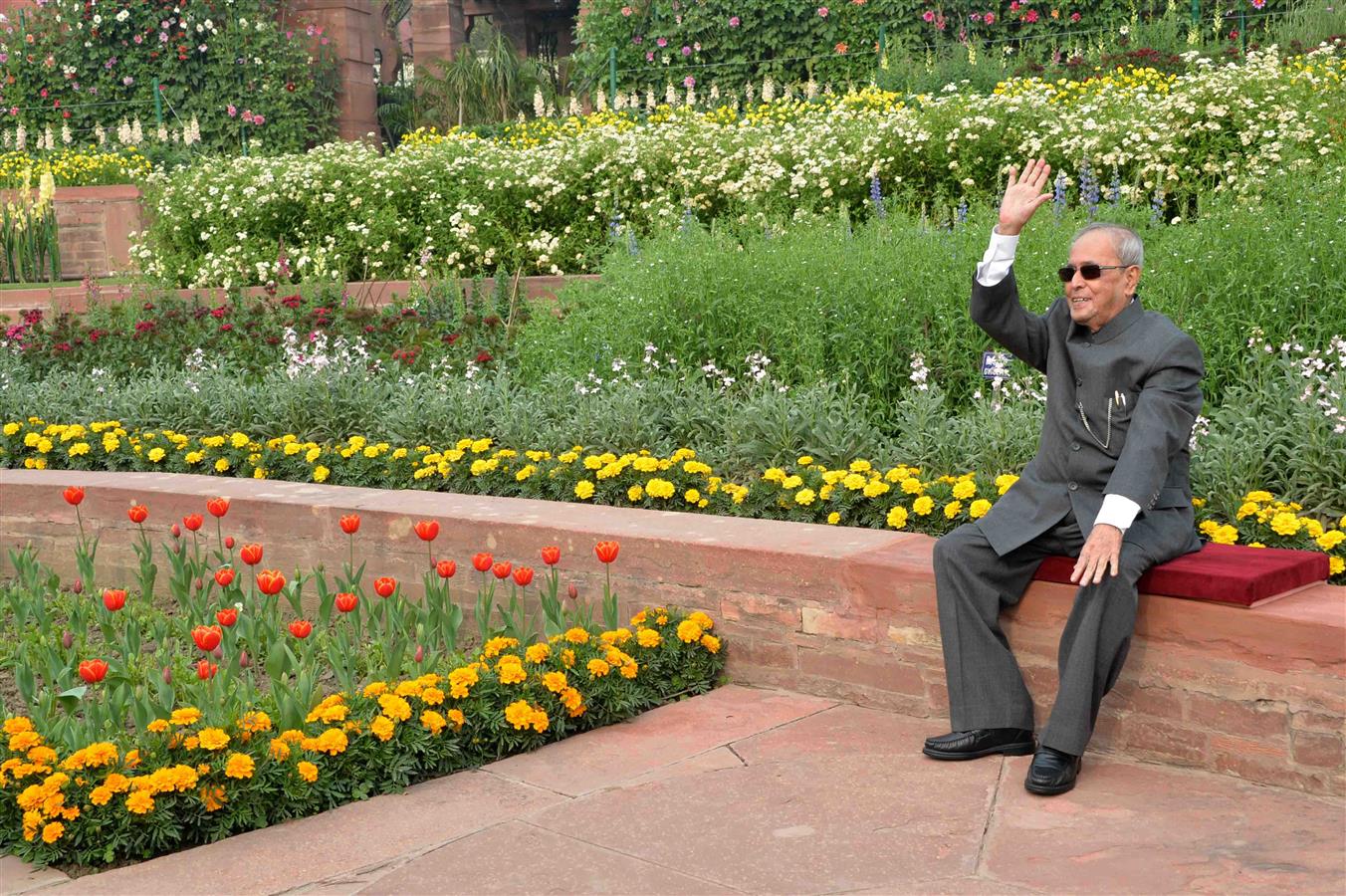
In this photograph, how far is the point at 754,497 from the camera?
17.2 feet

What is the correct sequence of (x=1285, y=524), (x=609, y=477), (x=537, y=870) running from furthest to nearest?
(x=609, y=477) → (x=1285, y=524) → (x=537, y=870)

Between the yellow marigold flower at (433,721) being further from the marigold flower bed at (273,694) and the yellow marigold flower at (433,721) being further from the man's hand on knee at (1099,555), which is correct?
the man's hand on knee at (1099,555)

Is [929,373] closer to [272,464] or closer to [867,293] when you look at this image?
[867,293]

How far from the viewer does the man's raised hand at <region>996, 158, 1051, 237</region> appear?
4020 mm

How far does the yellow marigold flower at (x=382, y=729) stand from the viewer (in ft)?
12.5

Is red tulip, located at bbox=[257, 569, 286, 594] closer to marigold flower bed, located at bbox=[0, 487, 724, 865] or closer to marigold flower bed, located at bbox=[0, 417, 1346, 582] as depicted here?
marigold flower bed, located at bbox=[0, 487, 724, 865]

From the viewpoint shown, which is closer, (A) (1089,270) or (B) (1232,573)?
(B) (1232,573)

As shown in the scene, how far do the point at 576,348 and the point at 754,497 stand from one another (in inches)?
92.9

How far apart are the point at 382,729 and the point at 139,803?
650 millimetres

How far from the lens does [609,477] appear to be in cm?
552

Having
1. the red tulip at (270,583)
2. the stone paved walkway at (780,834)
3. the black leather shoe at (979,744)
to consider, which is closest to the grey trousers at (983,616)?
the black leather shoe at (979,744)

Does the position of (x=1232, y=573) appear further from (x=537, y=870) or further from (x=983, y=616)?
(x=537, y=870)

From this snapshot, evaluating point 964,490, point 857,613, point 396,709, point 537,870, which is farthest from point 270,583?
point 964,490

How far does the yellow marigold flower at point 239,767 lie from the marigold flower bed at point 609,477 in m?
2.07
